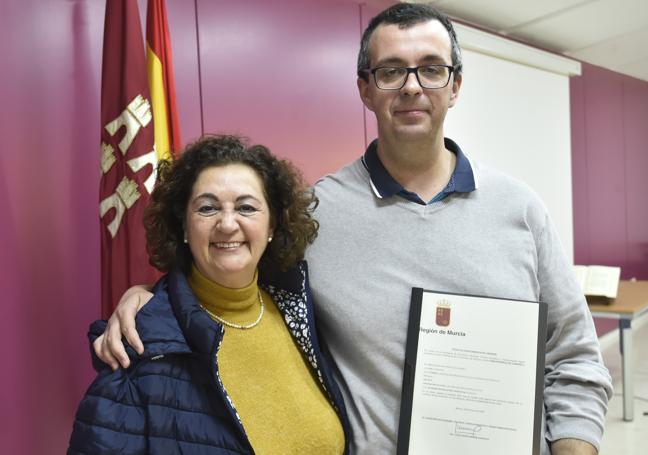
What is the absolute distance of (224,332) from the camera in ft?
4.32

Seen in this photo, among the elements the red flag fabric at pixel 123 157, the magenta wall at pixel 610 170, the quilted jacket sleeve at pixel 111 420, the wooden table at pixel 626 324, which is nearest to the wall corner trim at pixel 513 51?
the magenta wall at pixel 610 170

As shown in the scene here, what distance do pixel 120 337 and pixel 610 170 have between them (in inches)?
239

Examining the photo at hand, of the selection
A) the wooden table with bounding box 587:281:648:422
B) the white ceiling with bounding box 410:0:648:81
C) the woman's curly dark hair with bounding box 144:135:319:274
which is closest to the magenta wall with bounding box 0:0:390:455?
the woman's curly dark hair with bounding box 144:135:319:274

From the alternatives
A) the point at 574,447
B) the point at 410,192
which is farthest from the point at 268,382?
the point at 574,447

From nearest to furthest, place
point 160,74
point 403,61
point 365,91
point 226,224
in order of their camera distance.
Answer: point 226,224, point 403,61, point 365,91, point 160,74

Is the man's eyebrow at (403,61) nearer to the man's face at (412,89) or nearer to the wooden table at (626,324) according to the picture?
the man's face at (412,89)

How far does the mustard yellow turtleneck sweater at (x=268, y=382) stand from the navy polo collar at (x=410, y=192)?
1.34 feet

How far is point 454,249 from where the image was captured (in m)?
1.39

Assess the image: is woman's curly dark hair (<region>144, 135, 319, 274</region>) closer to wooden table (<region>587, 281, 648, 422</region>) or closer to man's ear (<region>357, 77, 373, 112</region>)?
man's ear (<region>357, 77, 373, 112</region>)

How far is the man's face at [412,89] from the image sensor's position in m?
1.40

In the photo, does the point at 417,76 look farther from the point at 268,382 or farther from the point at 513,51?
the point at 513,51

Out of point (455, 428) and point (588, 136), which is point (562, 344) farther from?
point (588, 136)

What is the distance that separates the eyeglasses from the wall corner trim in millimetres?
2747

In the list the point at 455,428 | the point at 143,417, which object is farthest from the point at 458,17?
the point at 143,417
